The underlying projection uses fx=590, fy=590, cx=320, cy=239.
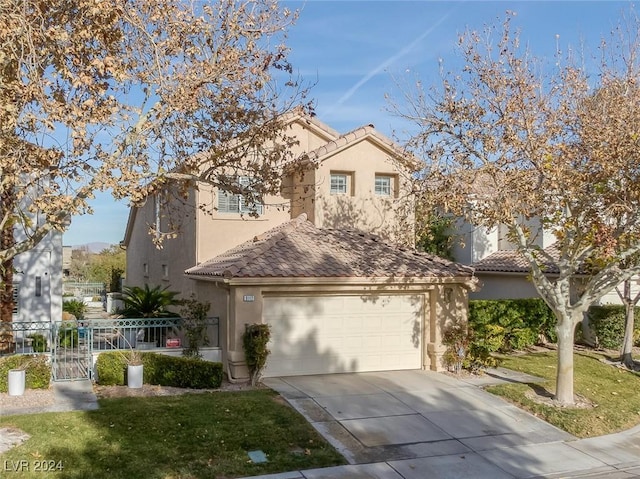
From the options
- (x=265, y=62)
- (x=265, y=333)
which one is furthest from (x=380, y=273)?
(x=265, y=62)

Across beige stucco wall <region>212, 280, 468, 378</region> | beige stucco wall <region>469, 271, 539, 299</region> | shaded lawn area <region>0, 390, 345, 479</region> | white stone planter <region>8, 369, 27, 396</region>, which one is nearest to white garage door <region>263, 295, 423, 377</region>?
beige stucco wall <region>212, 280, 468, 378</region>

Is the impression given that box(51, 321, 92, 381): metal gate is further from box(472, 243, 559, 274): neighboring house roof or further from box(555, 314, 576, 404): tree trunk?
box(472, 243, 559, 274): neighboring house roof

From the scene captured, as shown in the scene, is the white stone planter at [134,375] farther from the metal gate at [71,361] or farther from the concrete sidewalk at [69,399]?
the metal gate at [71,361]

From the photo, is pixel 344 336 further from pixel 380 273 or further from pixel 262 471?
pixel 262 471

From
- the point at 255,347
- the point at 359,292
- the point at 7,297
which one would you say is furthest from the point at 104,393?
the point at 359,292

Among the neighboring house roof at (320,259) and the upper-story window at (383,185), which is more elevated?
the upper-story window at (383,185)

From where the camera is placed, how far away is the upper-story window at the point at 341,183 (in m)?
19.5

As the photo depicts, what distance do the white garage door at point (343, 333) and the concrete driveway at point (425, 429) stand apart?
1.79 ft

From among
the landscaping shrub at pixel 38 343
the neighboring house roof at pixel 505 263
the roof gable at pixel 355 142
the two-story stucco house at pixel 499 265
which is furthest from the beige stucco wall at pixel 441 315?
the landscaping shrub at pixel 38 343

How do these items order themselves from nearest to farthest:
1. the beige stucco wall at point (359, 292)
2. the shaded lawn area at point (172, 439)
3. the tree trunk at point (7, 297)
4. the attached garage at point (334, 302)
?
the shaded lawn area at point (172, 439)
the beige stucco wall at point (359, 292)
the attached garage at point (334, 302)
the tree trunk at point (7, 297)

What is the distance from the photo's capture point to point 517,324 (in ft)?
66.0

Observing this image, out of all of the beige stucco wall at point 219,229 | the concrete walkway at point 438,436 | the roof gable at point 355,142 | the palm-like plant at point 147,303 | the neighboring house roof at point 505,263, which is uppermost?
the roof gable at point 355,142

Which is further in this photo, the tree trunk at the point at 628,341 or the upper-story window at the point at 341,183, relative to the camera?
the upper-story window at the point at 341,183

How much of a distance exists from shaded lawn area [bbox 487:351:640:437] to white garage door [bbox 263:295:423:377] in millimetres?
2977
